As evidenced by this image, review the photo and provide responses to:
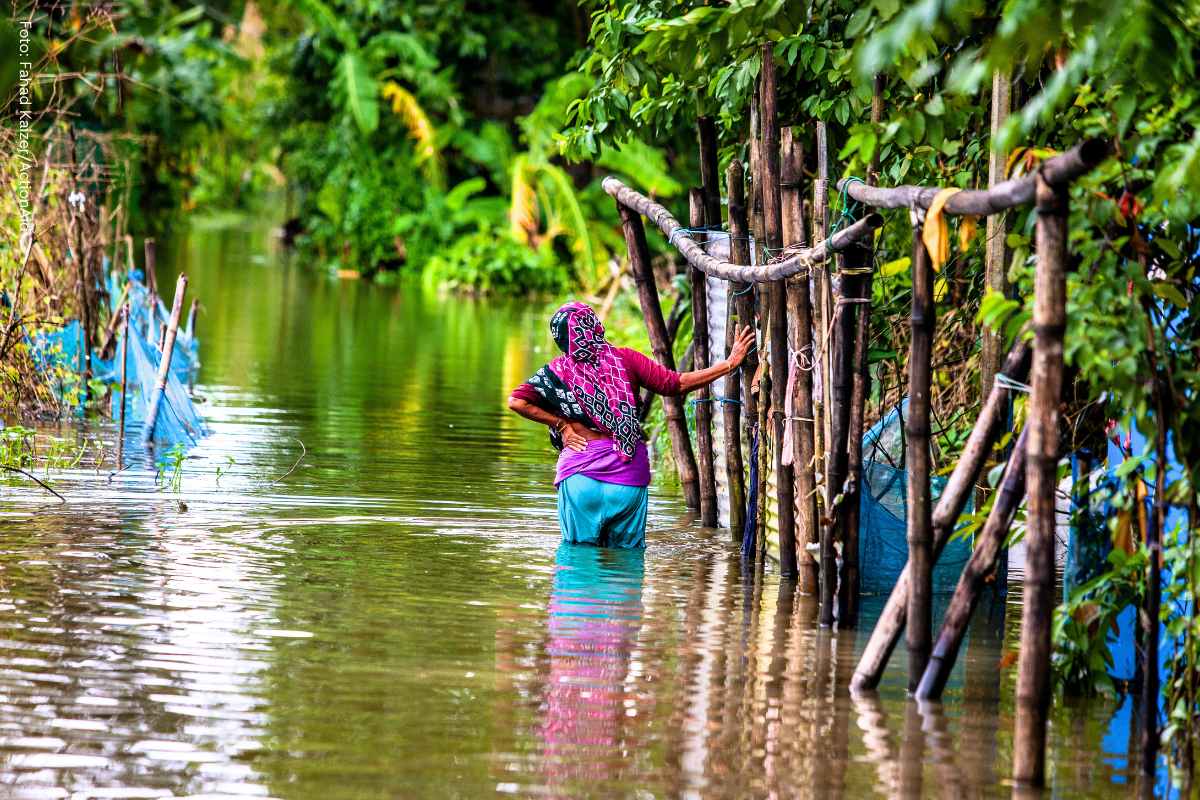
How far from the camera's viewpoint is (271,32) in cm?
3769

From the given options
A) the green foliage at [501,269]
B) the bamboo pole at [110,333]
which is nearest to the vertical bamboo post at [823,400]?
the bamboo pole at [110,333]

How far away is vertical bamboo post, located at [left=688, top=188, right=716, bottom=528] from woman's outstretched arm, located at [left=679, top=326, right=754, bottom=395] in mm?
805

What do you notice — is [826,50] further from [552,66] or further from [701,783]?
[552,66]

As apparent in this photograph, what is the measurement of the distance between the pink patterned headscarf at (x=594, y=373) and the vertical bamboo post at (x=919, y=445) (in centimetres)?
271

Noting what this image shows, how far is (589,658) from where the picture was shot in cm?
650

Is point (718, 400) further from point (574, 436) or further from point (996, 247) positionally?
point (996, 247)

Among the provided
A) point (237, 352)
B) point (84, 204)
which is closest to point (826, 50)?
point (84, 204)

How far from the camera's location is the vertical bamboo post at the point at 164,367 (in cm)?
1049

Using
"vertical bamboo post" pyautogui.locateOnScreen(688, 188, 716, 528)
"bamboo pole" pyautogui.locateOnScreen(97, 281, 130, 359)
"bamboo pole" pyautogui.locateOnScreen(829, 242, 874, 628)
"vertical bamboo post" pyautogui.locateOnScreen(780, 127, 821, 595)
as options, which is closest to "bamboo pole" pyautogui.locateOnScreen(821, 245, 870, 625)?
"bamboo pole" pyautogui.locateOnScreen(829, 242, 874, 628)

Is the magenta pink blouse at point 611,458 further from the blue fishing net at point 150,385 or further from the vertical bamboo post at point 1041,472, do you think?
the blue fishing net at point 150,385

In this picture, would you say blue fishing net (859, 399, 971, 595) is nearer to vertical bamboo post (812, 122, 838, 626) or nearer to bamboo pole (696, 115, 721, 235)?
vertical bamboo post (812, 122, 838, 626)

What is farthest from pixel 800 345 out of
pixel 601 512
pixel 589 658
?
pixel 589 658

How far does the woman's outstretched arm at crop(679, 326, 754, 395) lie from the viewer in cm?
836

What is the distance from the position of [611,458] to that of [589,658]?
200cm
